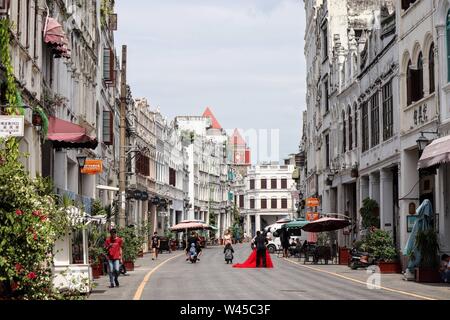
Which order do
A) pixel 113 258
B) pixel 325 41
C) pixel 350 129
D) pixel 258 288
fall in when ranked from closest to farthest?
pixel 258 288 → pixel 113 258 → pixel 350 129 → pixel 325 41

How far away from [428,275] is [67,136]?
1251cm

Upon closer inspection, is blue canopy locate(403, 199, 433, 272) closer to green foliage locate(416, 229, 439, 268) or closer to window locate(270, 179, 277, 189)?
green foliage locate(416, 229, 439, 268)

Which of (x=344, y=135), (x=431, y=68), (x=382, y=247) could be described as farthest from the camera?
(x=344, y=135)

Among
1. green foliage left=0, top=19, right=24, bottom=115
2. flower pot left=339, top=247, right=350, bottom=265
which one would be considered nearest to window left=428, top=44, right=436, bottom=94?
flower pot left=339, top=247, right=350, bottom=265

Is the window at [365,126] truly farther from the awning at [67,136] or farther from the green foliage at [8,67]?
the green foliage at [8,67]

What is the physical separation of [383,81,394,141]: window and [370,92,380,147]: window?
157cm

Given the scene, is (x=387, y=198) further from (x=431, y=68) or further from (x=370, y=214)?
(x=431, y=68)

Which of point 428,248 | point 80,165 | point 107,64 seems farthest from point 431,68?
point 107,64

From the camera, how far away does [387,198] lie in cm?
4128

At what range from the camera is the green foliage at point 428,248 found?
28656 mm

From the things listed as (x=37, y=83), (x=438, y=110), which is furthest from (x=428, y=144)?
(x=37, y=83)

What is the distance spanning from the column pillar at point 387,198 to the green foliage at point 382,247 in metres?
6.19

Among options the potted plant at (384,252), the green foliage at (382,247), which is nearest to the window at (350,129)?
the green foliage at (382,247)

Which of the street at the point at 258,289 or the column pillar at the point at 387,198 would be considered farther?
the column pillar at the point at 387,198
